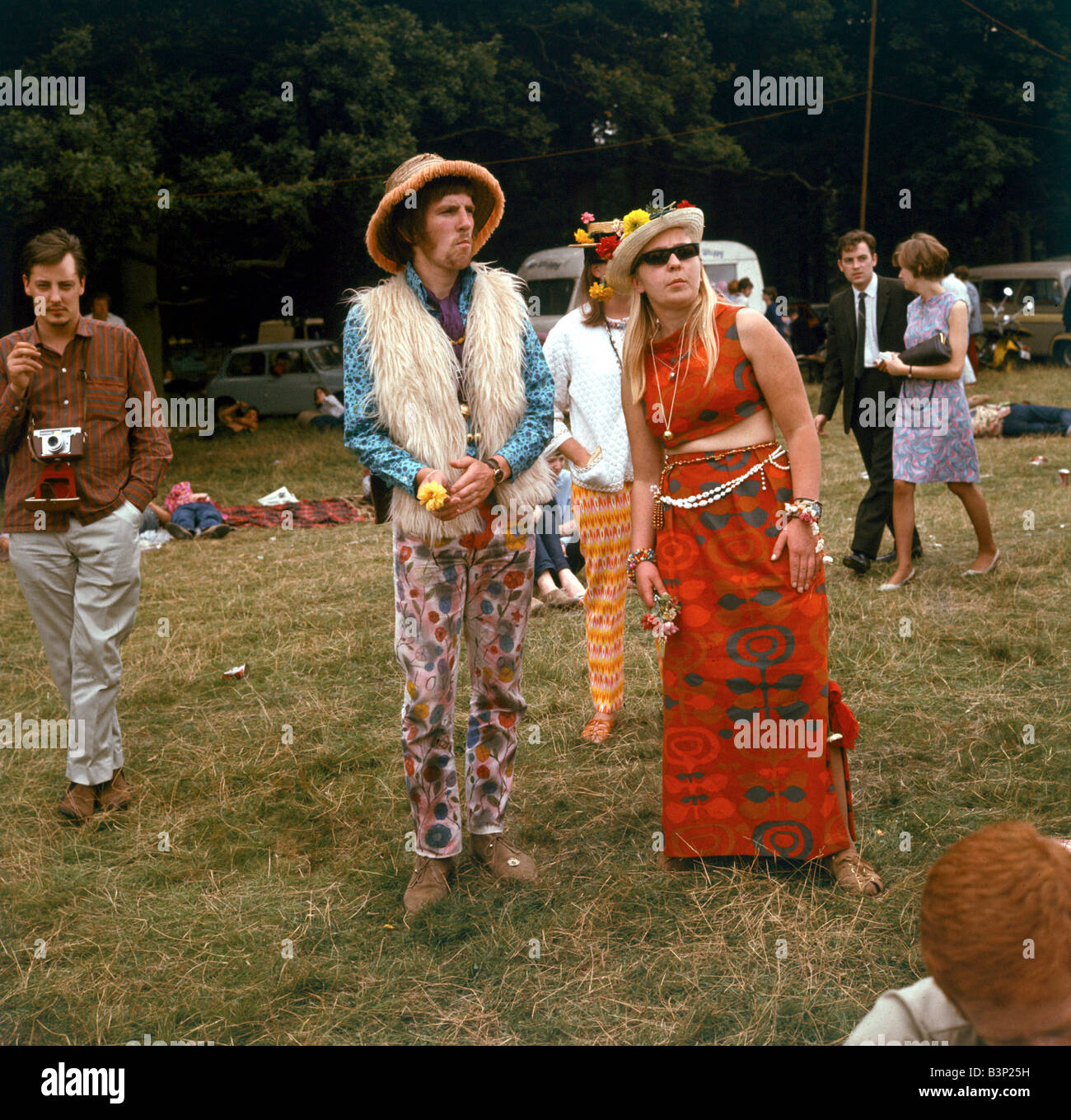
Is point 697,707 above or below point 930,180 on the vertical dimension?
below

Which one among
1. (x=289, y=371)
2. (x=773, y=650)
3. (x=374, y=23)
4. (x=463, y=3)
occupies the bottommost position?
(x=773, y=650)

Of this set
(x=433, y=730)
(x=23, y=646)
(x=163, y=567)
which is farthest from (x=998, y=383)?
(x=433, y=730)

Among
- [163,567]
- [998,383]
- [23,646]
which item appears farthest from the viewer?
[998,383]

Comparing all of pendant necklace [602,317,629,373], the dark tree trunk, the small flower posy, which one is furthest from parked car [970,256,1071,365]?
the small flower posy

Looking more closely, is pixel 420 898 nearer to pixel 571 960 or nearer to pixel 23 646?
pixel 571 960

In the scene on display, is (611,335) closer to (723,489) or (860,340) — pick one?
(723,489)

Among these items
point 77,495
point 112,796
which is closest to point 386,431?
point 77,495

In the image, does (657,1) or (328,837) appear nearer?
(328,837)

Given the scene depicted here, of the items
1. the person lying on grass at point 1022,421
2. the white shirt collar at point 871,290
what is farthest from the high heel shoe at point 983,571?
the person lying on grass at point 1022,421

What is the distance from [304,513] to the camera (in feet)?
35.5

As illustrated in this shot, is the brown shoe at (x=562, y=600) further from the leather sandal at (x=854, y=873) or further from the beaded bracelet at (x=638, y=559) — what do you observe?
the leather sandal at (x=854, y=873)

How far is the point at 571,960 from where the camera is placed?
10.3 feet

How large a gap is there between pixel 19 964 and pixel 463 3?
63.6 feet

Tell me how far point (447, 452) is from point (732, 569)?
900mm
